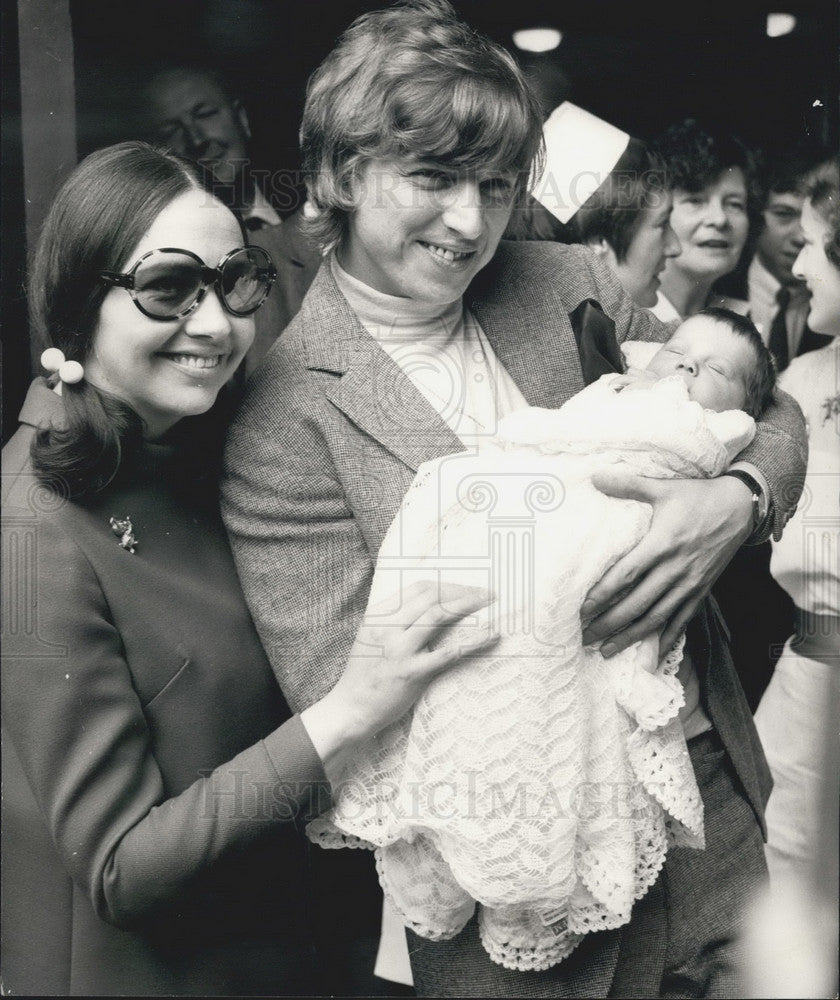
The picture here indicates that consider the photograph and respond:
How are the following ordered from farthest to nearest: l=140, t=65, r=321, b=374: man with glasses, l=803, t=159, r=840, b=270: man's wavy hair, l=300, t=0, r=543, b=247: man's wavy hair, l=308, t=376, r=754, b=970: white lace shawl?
l=803, t=159, r=840, b=270: man's wavy hair < l=140, t=65, r=321, b=374: man with glasses < l=300, t=0, r=543, b=247: man's wavy hair < l=308, t=376, r=754, b=970: white lace shawl

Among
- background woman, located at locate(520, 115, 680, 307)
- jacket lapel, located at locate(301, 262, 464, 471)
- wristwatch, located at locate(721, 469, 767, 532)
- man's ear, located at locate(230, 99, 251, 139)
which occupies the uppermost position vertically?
man's ear, located at locate(230, 99, 251, 139)

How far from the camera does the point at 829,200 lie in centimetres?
191

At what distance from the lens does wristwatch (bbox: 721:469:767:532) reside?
160 centimetres

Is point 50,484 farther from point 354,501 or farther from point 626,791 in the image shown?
point 626,791

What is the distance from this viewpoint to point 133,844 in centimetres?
148

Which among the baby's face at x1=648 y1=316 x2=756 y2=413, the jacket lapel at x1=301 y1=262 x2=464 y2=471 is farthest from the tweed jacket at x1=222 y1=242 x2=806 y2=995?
the baby's face at x1=648 y1=316 x2=756 y2=413

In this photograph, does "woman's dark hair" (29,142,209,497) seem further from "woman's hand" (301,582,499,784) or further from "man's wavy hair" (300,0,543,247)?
"woman's hand" (301,582,499,784)

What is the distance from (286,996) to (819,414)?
4.57ft

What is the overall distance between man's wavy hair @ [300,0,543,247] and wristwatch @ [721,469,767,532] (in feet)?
1.93

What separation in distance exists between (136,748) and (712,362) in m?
1.05

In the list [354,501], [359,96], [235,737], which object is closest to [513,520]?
[354,501]

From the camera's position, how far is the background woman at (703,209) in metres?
1.93

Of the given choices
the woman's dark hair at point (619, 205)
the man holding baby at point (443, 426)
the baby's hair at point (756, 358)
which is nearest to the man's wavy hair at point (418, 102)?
the man holding baby at point (443, 426)

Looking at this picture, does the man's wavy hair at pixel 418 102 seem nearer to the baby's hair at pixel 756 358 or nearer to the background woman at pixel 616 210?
the background woman at pixel 616 210
